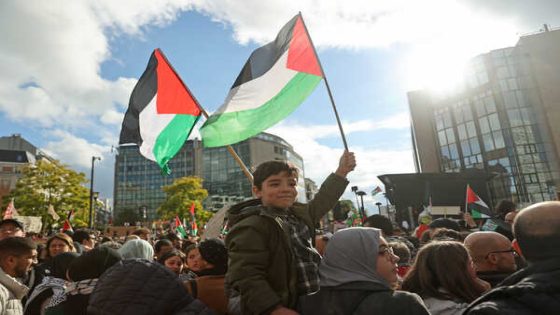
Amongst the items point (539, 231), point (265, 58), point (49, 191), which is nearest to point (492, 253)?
point (539, 231)

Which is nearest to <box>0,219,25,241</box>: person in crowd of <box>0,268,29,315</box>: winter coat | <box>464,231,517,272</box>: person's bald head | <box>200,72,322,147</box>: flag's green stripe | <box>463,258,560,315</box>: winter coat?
<box>0,268,29,315</box>: winter coat

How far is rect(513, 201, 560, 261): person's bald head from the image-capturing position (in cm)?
157

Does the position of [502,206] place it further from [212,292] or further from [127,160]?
[127,160]

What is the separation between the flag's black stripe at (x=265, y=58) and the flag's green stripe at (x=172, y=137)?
124 cm

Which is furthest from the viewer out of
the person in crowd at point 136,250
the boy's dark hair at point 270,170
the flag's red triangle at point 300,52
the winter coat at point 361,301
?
the flag's red triangle at point 300,52

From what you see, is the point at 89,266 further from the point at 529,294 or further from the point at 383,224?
the point at 383,224

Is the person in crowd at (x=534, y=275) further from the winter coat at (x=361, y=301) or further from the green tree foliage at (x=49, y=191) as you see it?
the green tree foliage at (x=49, y=191)

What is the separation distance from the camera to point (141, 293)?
1727mm

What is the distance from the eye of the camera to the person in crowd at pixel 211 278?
2.85 meters

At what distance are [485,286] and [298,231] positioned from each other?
141 centimetres

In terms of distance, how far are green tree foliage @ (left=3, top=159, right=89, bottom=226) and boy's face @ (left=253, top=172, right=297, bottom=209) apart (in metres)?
39.1

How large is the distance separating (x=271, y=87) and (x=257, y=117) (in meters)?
0.48

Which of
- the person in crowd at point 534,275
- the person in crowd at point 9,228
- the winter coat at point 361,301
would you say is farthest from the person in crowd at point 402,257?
the person in crowd at point 9,228

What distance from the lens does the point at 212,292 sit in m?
2.89
